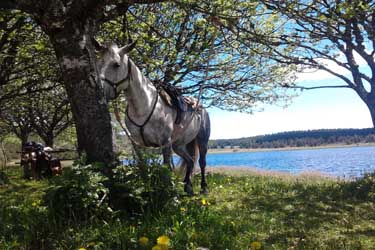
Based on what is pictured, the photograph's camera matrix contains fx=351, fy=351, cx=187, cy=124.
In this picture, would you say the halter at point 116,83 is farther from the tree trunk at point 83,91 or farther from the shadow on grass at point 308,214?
the shadow on grass at point 308,214

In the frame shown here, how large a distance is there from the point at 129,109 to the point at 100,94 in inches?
92.3

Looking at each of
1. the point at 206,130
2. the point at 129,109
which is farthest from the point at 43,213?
the point at 206,130

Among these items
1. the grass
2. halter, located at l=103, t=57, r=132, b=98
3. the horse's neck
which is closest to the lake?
the grass

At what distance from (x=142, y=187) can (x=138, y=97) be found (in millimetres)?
2882

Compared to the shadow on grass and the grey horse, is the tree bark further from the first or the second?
the grey horse

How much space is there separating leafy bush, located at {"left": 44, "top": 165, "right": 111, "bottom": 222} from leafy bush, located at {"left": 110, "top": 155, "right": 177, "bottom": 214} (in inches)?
10.7

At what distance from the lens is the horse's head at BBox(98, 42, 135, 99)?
5.77 m

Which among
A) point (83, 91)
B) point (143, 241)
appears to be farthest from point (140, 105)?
point (143, 241)

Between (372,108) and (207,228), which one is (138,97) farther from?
(372,108)

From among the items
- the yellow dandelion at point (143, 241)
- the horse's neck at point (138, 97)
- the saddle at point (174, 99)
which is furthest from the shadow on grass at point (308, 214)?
the horse's neck at point (138, 97)

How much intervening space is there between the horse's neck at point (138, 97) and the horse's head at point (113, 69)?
36 centimetres

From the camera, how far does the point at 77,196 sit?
3785 mm

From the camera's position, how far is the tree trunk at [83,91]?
14.7 feet

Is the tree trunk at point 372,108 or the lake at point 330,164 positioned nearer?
the tree trunk at point 372,108
